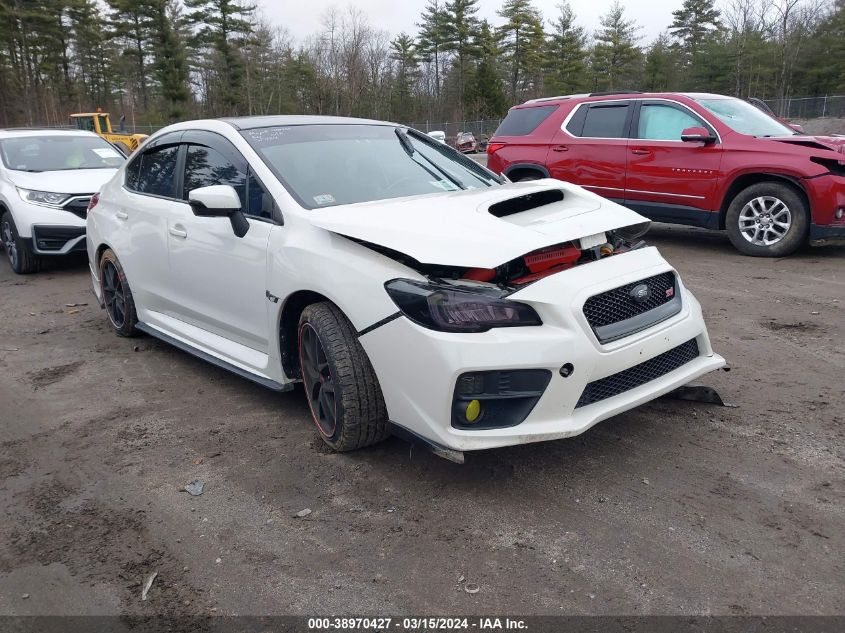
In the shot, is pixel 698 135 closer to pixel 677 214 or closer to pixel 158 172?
pixel 677 214

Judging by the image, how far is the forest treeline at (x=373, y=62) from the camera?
162ft

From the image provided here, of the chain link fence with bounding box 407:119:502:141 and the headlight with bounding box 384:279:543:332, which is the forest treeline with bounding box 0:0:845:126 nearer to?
the chain link fence with bounding box 407:119:502:141

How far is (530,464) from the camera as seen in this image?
336 centimetres

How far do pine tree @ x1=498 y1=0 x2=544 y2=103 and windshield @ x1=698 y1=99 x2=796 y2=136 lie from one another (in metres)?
56.8

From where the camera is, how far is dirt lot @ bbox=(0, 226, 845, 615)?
8.18ft

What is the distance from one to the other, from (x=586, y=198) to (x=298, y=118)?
1971 mm

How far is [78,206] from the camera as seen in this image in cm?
823

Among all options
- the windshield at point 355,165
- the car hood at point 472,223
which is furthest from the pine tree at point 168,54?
the car hood at point 472,223

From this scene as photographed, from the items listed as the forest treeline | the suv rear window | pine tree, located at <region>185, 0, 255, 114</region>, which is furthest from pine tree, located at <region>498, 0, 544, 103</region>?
the suv rear window

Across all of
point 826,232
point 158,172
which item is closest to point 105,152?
point 158,172

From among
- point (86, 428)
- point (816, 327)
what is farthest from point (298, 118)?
point (816, 327)

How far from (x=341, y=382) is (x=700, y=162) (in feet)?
20.7

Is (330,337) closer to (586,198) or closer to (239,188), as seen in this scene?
(239,188)

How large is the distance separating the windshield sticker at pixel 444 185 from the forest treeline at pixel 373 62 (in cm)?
4665
